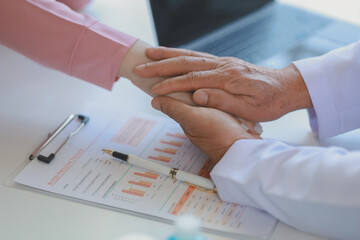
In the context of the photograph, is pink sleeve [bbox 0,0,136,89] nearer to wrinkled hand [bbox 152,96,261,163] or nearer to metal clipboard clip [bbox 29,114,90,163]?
metal clipboard clip [bbox 29,114,90,163]

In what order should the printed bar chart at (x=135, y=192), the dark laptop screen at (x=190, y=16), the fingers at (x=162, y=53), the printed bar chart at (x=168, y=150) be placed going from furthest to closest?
1. the dark laptop screen at (x=190, y=16)
2. the fingers at (x=162, y=53)
3. the printed bar chart at (x=168, y=150)
4. the printed bar chart at (x=135, y=192)

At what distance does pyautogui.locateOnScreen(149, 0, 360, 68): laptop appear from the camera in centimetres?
128

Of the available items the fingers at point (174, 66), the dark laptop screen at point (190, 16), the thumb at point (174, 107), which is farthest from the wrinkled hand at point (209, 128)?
the dark laptop screen at point (190, 16)

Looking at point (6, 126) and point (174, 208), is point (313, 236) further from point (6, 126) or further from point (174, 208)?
point (6, 126)

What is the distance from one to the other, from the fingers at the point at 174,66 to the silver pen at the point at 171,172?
0.22 m

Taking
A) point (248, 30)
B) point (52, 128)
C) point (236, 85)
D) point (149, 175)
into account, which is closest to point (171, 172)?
point (149, 175)

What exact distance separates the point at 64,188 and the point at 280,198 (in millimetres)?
422

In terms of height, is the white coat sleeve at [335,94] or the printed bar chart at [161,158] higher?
the white coat sleeve at [335,94]

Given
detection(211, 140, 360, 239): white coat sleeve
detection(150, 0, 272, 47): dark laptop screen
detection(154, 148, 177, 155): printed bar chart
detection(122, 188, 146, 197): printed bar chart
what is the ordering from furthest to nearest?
1. detection(150, 0, 272, 47): dark laptop screen
2. detection(154, 148, 177, 155): printed bar chart
3. detection(122, 188, 146, 197): printed bar chart
4. detection(211, 140, 360, 239): white coat sleeve

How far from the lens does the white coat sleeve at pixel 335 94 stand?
0.99 meters

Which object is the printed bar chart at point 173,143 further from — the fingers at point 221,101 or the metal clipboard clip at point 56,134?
the metal clipboard clip at point 56,134

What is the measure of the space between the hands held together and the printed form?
0.06m

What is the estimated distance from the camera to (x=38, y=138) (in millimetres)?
1045

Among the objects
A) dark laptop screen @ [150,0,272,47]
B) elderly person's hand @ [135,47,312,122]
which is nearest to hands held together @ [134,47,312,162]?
elderly person's hand @ [135,47,312,122]
